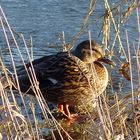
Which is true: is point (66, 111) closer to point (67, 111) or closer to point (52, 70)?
point (67, 111)

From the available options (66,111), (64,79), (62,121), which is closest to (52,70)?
(64,79)

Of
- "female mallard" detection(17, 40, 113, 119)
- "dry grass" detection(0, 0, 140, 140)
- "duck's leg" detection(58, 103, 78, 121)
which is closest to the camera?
"dry grass" detection(0, 0, 140, 140)

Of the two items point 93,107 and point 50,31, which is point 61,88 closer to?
point 93,107

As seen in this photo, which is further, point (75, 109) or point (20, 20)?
point (20, 20)

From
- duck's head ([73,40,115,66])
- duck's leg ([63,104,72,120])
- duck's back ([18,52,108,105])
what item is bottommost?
duck's leg ([63,104,72,120])

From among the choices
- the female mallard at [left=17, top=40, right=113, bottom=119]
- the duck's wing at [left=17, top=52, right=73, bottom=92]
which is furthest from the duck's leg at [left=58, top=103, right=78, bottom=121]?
the duck's wing at [left=17, top=52, right=73, bottom=92]

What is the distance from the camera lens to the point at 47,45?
7988 millimetres

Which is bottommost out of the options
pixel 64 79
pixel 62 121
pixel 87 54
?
pixel 62 121

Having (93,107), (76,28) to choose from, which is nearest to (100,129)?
(93,107)

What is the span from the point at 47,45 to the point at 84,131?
8.14ft

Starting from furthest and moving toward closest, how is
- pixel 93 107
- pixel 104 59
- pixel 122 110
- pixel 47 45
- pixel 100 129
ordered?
pixel 47 45
pixel 104 59
pixel 93 107
pixel 122 110
pixel 100 129

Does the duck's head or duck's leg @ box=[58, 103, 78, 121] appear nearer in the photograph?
duck's leg @ box=[58, 103, 78, 121]

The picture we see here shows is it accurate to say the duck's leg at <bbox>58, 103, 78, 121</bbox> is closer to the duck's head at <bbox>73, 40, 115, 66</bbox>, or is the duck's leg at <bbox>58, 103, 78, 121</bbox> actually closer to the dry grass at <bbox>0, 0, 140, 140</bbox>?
the dry grass at <bbox>0, 0, 140, 140</bbox>

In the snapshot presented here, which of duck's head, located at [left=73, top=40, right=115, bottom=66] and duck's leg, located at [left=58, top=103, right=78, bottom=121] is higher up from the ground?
duck's head, located at [left=73, top=40, right=115, bottom=66]
